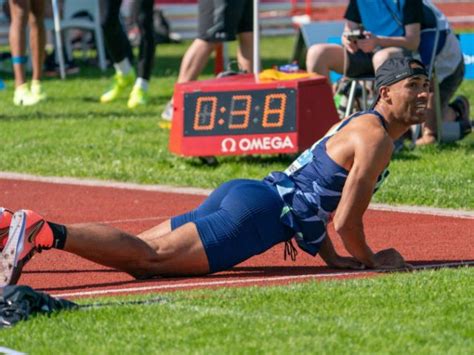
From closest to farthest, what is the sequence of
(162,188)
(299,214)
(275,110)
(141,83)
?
(299,214) → (162,188) → (275,110) → (141,83)

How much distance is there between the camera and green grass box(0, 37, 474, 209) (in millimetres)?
9750

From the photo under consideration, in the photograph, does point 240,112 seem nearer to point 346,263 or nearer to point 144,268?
point 346,263

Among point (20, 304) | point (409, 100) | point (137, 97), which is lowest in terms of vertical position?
point (137, 97)

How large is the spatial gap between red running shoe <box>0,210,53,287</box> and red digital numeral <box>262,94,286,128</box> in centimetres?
421

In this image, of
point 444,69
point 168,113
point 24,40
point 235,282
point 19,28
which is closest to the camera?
point 235,282

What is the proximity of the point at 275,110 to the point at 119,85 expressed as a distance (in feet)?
15.3

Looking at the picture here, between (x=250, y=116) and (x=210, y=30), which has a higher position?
(x=210, y=30)

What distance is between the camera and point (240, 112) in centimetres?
1071

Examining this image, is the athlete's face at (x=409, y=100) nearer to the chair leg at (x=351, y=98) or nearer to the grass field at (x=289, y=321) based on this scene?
the grass field at (x=289, y=321)

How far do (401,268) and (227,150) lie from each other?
12.9 feet

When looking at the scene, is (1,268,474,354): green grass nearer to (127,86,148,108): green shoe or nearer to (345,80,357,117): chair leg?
(345,80,357,117): chair leg

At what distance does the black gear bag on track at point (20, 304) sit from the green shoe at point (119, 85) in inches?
363

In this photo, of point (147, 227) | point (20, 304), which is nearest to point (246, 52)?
point (147, 227)

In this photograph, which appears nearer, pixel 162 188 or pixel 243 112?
pixel 162 188
